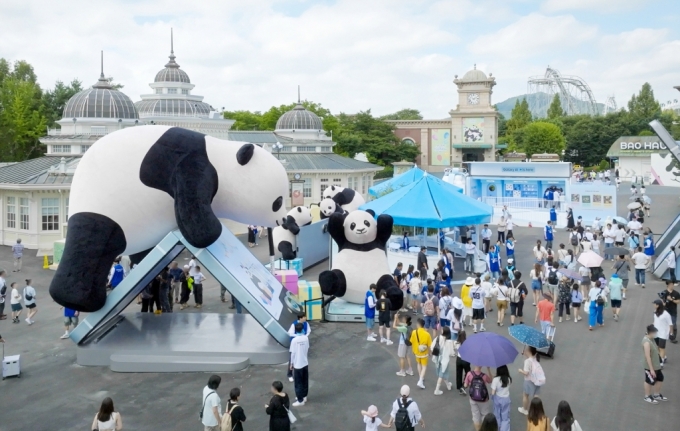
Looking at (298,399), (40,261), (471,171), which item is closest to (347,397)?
(298,399)

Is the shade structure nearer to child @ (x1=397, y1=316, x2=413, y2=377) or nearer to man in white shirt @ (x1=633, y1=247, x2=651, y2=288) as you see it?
man in white shirt @ (x1=633, y1=247, x2=651, y2=288)

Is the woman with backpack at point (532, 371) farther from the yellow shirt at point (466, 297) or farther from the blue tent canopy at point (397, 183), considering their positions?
the blue tent canopy at point (397, 183)

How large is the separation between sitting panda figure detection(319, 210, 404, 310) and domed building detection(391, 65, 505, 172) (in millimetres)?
51128

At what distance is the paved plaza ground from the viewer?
865 centimetres

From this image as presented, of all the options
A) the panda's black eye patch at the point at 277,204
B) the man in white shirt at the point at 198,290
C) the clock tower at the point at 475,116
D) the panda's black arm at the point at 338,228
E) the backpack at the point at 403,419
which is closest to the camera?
the backpack at the point at 403,419

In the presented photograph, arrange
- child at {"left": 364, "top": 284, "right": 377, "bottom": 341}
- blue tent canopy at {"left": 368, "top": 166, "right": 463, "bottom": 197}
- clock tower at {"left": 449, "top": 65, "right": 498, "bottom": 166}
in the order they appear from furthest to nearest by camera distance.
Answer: clock tower at {"left": 449, "top": 65, "right": 498, "bottom": 166}, blue tent canopy at {"left": 368, "top": 166, "right": 463, "bottom": 197}, child at {"left": 364, "top": 284, "right": 377, "bottom": 341}

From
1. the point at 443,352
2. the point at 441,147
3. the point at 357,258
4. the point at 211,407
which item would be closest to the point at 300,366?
the point at 211,407

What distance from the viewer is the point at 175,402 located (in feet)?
30.6

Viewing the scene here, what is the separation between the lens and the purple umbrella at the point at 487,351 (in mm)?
7711

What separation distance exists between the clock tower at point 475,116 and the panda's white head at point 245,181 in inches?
2166

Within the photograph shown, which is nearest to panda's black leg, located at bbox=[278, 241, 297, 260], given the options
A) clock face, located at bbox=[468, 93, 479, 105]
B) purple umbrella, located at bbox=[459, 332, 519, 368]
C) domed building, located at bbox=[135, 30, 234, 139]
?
purple umbrella, located at bbox=[459, 332, 519, 368]

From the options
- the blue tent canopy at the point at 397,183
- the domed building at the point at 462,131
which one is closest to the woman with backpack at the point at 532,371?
the blue tent canopy at the point at 397,183

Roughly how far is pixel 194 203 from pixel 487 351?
5.82 meters

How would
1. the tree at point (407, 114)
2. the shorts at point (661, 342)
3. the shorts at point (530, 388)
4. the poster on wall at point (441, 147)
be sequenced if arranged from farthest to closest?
the tree at point (407, 114)
the poster on wall at point (441, 147)
the shorts at point (661, 342)
the shorts at point (530, 388)
